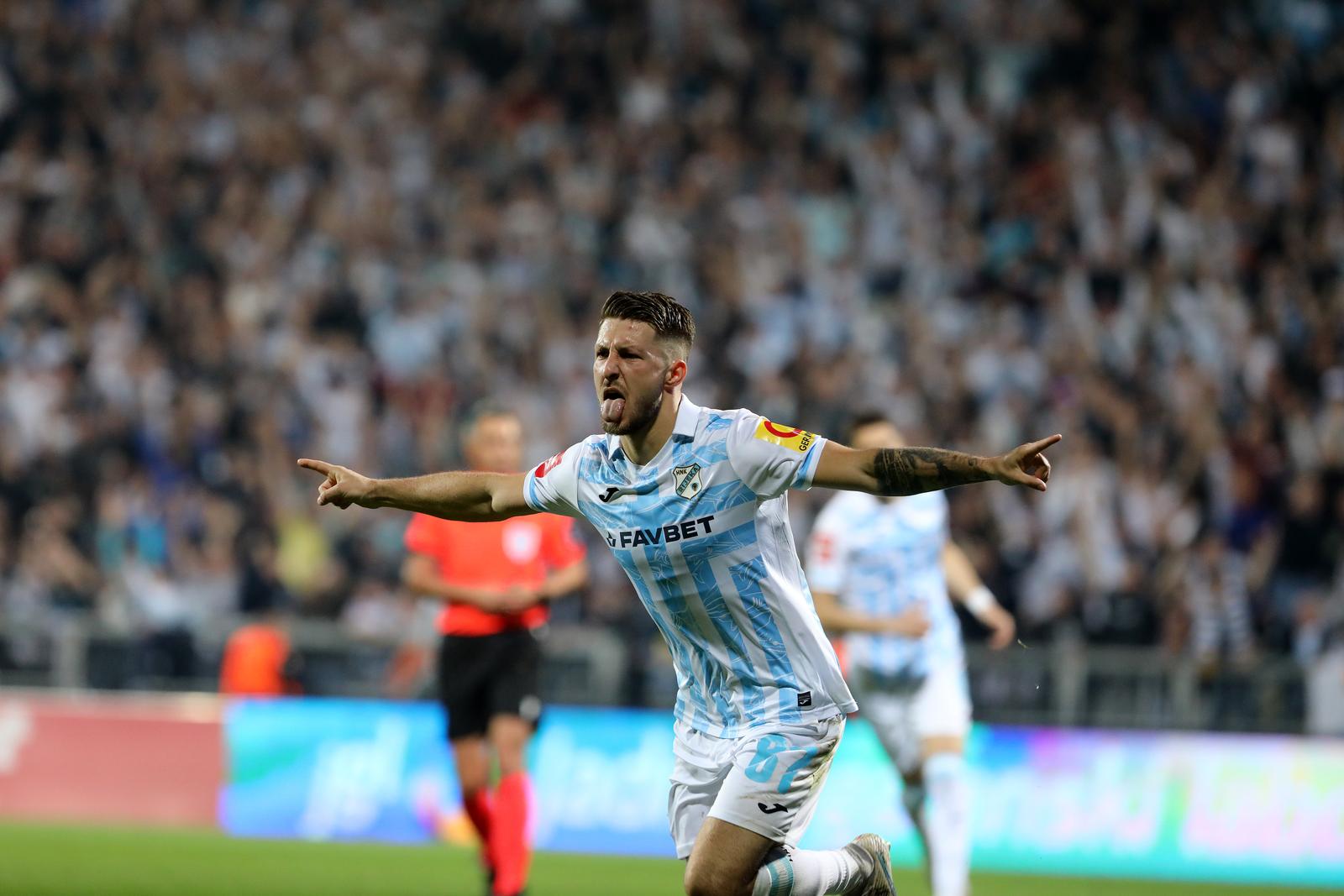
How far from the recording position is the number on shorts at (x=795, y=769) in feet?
19.4

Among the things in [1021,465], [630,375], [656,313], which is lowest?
[1021,465]

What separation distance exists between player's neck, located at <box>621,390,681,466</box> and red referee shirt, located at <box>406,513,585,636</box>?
3716mm

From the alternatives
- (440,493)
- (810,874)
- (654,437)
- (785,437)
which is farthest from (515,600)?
(785,437)

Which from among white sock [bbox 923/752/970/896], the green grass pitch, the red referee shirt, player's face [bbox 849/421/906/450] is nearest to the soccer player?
white sock [bbox 923/752/970/896]

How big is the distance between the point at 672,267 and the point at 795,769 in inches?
541

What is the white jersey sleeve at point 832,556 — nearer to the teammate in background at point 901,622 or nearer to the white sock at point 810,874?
the teammate in background at point 901,622

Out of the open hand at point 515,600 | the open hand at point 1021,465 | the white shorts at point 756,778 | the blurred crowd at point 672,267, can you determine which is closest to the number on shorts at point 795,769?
the white shorts at point 756,778

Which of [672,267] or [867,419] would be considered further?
[672,267]

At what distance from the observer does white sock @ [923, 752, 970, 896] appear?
9109 millimetres

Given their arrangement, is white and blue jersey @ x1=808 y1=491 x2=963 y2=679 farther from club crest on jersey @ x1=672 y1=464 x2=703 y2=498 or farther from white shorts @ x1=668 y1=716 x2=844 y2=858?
club crest on jersey @ x1=672 y1=464 x2=703 y2=498

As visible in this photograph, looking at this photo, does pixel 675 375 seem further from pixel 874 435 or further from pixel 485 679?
pixel 485 679

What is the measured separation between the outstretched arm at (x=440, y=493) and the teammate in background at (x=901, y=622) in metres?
3.30

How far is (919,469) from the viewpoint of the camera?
17.8ft

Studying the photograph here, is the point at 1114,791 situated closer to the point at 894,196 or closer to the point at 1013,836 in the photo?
the point at 1013,836
